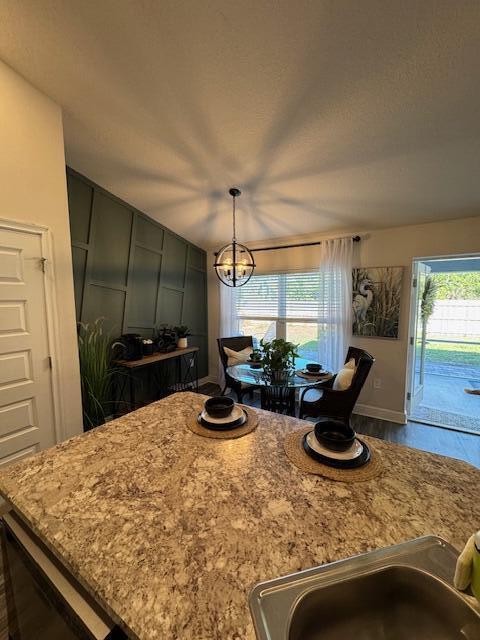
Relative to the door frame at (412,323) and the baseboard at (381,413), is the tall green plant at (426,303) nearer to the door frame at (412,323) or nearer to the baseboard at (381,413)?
the door frame at (412,323)

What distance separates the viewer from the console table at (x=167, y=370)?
3268 millimetres

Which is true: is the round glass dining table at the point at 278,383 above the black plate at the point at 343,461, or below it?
below

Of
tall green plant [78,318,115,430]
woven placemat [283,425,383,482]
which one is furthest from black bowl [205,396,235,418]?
tall green plant [78,318,115,430]

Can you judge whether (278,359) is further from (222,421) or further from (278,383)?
(222,421)

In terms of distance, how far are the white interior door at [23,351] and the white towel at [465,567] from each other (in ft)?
8.16

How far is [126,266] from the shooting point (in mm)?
3426

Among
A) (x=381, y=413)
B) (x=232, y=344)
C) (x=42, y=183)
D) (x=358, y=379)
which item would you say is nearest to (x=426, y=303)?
(x=381, y=413)

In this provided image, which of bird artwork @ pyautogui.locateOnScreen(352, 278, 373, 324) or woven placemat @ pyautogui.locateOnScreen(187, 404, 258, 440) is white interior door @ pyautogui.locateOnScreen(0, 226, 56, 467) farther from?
bird artwork @ pyautogui.locateOnScreen(352, 278, 373, 324)

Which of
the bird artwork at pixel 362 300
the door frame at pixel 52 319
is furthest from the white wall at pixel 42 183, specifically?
the bird artwork at pixel 362 300

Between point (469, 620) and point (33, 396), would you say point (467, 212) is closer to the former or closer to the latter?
point (469, 620)

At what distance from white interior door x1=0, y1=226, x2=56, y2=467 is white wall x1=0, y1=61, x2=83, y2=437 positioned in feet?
0.39

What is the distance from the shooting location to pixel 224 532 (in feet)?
2.23

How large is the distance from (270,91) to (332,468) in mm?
2079

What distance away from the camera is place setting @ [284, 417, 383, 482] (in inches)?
34.9
